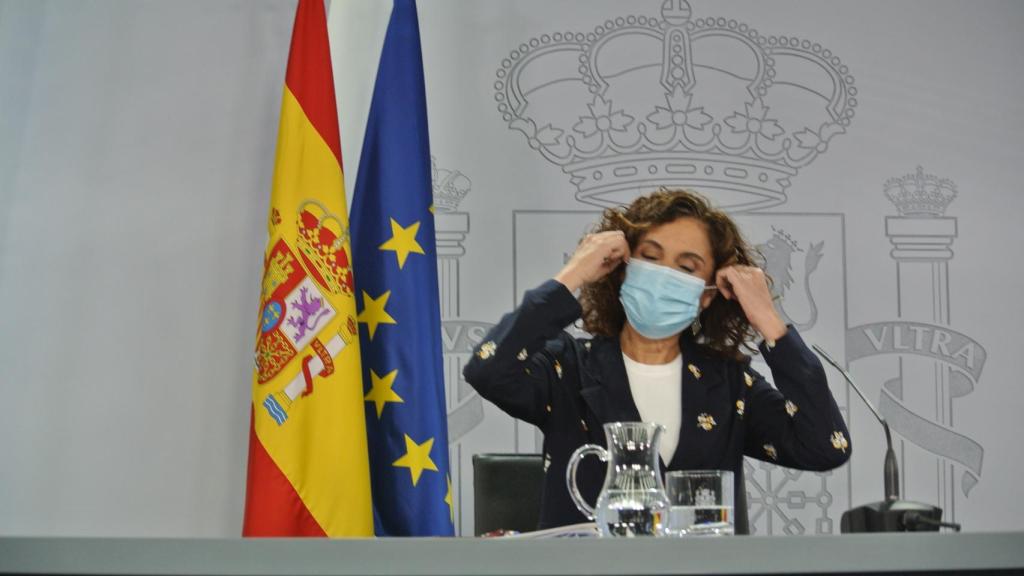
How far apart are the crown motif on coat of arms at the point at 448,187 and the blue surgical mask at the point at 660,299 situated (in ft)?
3.35

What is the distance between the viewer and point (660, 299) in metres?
2.22

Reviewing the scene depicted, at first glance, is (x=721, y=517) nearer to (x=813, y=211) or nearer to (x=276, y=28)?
(x=813, y=211)

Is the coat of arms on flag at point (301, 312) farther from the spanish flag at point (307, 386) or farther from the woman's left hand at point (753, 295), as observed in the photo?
the woman's left hand at point (753, 295)

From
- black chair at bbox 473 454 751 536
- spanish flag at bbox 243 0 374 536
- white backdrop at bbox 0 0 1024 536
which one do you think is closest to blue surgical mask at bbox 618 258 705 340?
black chair at bbox 473 454 751 536

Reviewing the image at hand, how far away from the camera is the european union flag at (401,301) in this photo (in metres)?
2.76

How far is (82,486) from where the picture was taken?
3.08 m

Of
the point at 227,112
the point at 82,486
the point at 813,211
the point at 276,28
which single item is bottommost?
the point at 82,486

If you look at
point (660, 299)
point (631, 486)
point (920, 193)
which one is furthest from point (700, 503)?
point (920, 193)

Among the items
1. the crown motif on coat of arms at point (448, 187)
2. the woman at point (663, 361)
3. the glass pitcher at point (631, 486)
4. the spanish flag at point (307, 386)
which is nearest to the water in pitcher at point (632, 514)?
the glass pitcher at point (631, 486)

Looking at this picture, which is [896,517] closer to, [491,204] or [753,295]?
[753,295]

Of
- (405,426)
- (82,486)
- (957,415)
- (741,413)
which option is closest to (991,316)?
(957,415)

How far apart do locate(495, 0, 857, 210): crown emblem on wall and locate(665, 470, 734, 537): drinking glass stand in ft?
Result: 6.00

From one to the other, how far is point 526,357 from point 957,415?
62.7 inches

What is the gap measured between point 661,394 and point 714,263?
314 mm
